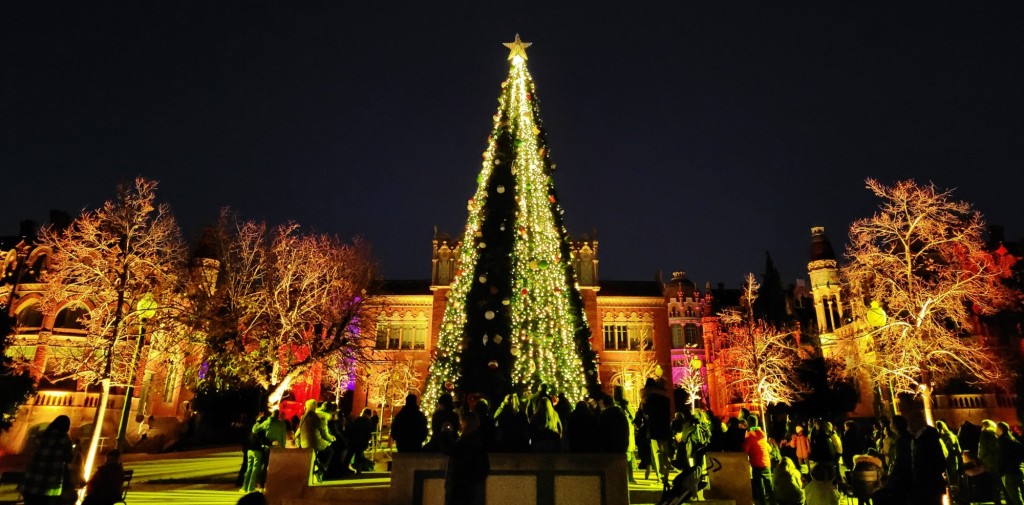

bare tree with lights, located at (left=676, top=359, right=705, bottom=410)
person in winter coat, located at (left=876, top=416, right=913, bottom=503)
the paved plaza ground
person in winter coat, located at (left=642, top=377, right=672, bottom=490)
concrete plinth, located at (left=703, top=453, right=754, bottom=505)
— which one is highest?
bare tree with lights, located at (left=676, top=359, right=705, bottom=410)

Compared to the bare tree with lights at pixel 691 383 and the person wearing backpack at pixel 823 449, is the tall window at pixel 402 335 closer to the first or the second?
the bare tree with lights at pixel 691 383

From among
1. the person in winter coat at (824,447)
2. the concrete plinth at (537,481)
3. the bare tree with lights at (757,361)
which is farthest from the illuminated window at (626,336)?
the concrete plinth at (537,481)

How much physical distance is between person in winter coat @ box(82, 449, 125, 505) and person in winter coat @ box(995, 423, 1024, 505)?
14754 millimetres

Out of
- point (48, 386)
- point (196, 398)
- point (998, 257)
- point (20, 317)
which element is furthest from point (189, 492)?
point (998, 257)

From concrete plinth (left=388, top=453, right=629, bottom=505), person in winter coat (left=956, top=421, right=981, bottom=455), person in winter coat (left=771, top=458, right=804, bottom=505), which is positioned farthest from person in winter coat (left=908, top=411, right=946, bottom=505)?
person in winter coat (left=956, top=421, right=981, bottom=455)

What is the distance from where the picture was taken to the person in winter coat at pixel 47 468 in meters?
7.05

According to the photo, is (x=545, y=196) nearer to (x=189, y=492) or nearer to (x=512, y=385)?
(x=512, y=385)

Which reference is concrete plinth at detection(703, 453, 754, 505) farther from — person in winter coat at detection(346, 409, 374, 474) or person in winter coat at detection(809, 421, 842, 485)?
person in winter coat at detection(346, 409, 374, 474)

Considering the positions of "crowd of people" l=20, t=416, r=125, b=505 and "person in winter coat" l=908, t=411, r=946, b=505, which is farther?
"crowd of people" l=20, t=416, r=125, b=505

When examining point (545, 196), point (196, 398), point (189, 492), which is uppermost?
point (545, 196)

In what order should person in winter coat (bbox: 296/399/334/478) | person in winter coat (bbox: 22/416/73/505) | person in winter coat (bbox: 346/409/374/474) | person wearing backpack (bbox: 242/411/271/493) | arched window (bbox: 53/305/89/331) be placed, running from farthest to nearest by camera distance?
arched window (bbox: 53/305/89/331) < person in winter coat (bbox: 346/409/374/474) < person wearing backpack (bbox: 242/411/271/493) < person in winter coat (bbox: 296/399/334/478) < person in winter coat (bbox: 22/416/73/505)

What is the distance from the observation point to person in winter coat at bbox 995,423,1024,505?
34.7ft

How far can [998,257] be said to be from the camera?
89.5 feet

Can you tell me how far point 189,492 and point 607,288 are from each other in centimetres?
3622
